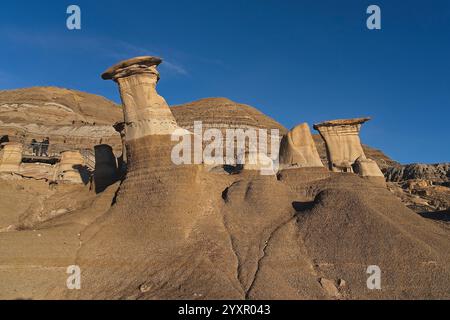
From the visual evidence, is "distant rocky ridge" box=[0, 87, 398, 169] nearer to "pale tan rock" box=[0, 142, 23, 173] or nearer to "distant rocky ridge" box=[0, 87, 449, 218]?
"distant rocky ridge" box=[0, 87, 449, 218]

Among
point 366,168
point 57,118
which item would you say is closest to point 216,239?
point 366,168

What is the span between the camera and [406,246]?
12.4 m

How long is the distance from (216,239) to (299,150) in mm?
8487

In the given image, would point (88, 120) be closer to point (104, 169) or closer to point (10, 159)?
point (10, 159)

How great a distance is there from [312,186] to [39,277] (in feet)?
33.9

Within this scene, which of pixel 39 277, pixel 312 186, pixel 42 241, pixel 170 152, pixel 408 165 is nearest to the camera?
pixel 39 277

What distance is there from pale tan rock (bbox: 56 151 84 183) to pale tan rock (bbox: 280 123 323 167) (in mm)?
11121

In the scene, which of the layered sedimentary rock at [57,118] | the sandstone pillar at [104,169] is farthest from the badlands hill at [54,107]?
the sandstone pillar at [104,169]

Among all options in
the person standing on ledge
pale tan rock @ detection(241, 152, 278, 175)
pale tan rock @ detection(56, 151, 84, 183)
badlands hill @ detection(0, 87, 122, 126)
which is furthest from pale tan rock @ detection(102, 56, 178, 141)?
badlands hill @ detection(0, 87, 122, 126)

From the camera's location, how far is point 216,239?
1375 centimetres

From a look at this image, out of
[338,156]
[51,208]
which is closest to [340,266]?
[51,208]
